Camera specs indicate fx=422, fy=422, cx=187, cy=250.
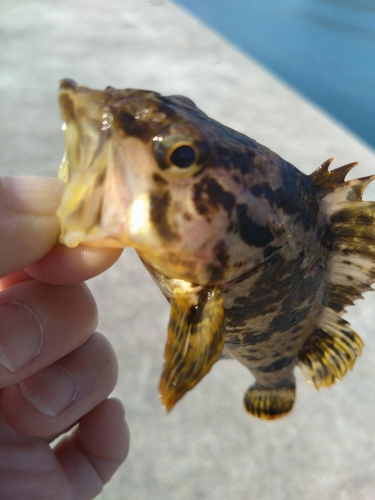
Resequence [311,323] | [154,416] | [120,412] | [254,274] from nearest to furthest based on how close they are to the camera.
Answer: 1. [254,274]
2. [311,323]
3. [120,412]
4. [154,416]

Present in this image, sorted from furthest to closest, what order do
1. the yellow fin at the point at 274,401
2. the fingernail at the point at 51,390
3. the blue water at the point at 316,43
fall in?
1. the blue water at the point at 316,43
2. the yellow fin at the point at 274,401
3. the fingernail at the point at 51,390

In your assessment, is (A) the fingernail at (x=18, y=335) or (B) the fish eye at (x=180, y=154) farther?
(A) the fingernail at (x=18, y=335)

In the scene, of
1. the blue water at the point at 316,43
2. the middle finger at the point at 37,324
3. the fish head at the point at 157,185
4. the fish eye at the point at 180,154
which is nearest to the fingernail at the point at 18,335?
the middle finger at the point at 37,324

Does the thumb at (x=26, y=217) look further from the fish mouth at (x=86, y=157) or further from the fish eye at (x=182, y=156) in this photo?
the fish eye at (x=182, y=156)

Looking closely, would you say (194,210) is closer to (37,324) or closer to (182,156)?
(182,156)

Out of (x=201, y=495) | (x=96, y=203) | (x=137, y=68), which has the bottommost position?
(x=201, y=495)

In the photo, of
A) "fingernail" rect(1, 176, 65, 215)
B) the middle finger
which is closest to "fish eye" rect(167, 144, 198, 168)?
"fingernail" rect(1, 176, 65, 215)

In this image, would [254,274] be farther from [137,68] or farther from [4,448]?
[137,68]

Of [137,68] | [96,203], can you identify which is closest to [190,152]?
[96,203]
